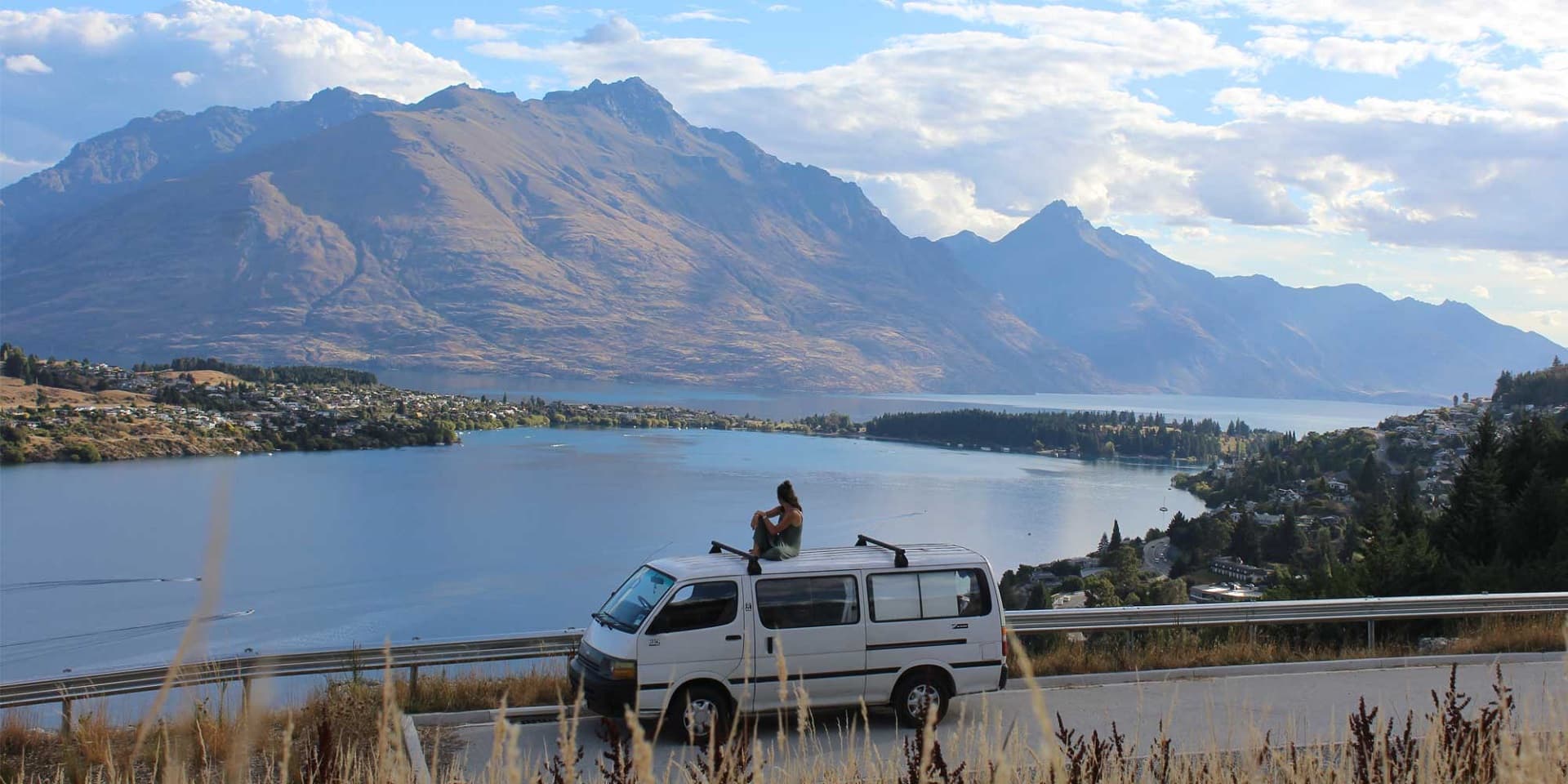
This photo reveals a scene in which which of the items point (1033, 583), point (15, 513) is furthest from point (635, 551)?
point (15, 513)

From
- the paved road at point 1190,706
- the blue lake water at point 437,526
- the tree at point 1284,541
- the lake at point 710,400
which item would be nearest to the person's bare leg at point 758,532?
the paved road at point 1190,706

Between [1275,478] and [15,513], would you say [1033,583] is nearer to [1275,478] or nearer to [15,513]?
[1275,478]

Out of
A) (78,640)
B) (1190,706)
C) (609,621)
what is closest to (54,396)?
(78,640)

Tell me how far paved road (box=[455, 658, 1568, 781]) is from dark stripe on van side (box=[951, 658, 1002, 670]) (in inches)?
9.5

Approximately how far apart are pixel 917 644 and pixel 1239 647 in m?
4.04

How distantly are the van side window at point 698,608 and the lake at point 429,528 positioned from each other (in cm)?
1048

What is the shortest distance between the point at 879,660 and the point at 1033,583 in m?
30.4

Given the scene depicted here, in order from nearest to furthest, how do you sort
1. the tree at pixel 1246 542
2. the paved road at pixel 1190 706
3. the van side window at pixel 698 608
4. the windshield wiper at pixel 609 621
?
the paved road at pixel 1190 706
the van side window at pixel 698 608
the windshield wiper at pixel 609 621
the tree at pixel 1246 542

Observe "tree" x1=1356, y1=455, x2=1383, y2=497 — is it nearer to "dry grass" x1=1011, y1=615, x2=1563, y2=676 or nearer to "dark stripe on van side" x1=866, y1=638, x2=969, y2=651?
"dry grass" x1=1011, y1=615, x2=1563, y2=676

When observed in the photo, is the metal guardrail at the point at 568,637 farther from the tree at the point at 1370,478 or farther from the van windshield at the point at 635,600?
the tree at the point at 1370,478

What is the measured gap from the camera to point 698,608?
768 centimetres

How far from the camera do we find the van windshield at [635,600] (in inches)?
306

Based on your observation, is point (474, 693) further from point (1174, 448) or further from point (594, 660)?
point (1174, 448)

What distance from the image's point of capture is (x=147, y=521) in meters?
50.9
